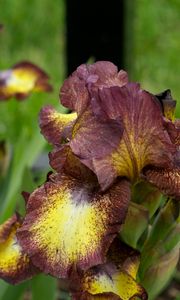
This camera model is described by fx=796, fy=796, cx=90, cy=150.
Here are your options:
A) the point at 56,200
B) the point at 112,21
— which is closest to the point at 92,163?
the point at 56,200

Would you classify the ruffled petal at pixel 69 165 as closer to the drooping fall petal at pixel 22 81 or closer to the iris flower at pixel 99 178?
the iris flower at pixel 99 178

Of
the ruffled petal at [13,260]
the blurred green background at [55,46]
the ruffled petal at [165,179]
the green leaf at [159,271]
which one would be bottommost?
the blurred green background at [55,46]

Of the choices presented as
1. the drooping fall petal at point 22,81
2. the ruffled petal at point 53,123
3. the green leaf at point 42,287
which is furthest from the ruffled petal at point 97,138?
the drooping fall petal at point 22,81

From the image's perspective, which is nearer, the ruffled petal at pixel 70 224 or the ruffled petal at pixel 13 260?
→ the ruffled petal at pixel 70 224

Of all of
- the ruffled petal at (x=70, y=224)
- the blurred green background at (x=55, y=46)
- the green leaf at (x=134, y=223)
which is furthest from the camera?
the blurred green background at (x=55, y=46)

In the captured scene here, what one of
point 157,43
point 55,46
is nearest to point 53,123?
point 157,43

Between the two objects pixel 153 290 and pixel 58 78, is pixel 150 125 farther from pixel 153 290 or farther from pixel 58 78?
pixel 58 78

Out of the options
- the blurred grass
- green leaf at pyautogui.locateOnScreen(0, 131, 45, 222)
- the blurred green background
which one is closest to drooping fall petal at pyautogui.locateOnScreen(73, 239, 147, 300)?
green leaf at pyautogui.locateOnScreen(0, 131, 45, 222)
